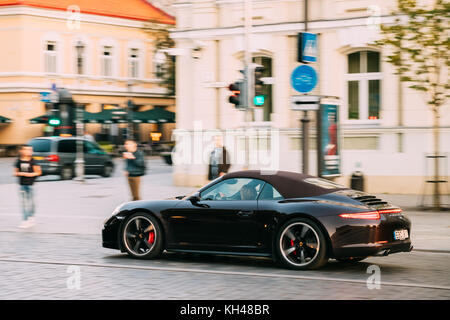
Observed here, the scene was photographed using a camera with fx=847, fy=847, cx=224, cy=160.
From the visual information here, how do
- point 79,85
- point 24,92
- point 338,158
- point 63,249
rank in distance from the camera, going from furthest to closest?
point 79,85 < point 24,92 < point 338,158 < point 63,249

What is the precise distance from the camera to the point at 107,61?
203 feet

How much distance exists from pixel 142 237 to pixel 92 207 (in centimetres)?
944

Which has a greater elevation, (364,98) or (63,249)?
(364,98)

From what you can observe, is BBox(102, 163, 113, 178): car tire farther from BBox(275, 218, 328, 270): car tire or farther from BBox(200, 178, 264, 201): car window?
BBox(275, 218, 328, 270): car tire

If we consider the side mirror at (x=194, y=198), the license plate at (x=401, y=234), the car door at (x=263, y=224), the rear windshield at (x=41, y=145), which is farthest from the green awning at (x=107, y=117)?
the license plate at (x=401, y=234)

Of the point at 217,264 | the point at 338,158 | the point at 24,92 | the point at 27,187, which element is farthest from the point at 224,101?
the point at 24,92

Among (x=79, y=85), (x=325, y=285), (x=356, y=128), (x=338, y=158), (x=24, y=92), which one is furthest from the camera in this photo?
(x=79, y=85)

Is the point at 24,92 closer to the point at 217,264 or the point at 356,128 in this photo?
the point at 356,128

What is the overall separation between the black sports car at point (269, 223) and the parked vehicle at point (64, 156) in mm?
20082

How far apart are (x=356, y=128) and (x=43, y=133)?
3668 centimetres

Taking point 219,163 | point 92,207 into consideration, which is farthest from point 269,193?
point 92,207

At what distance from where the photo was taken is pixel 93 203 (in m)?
21.6

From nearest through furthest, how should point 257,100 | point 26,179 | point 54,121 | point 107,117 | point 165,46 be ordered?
point 26,179 → point 257,100 → point 54,121 → point 107,117 → point 165,46

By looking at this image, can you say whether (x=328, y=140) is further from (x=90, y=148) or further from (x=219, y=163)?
(x=90, y=148)
